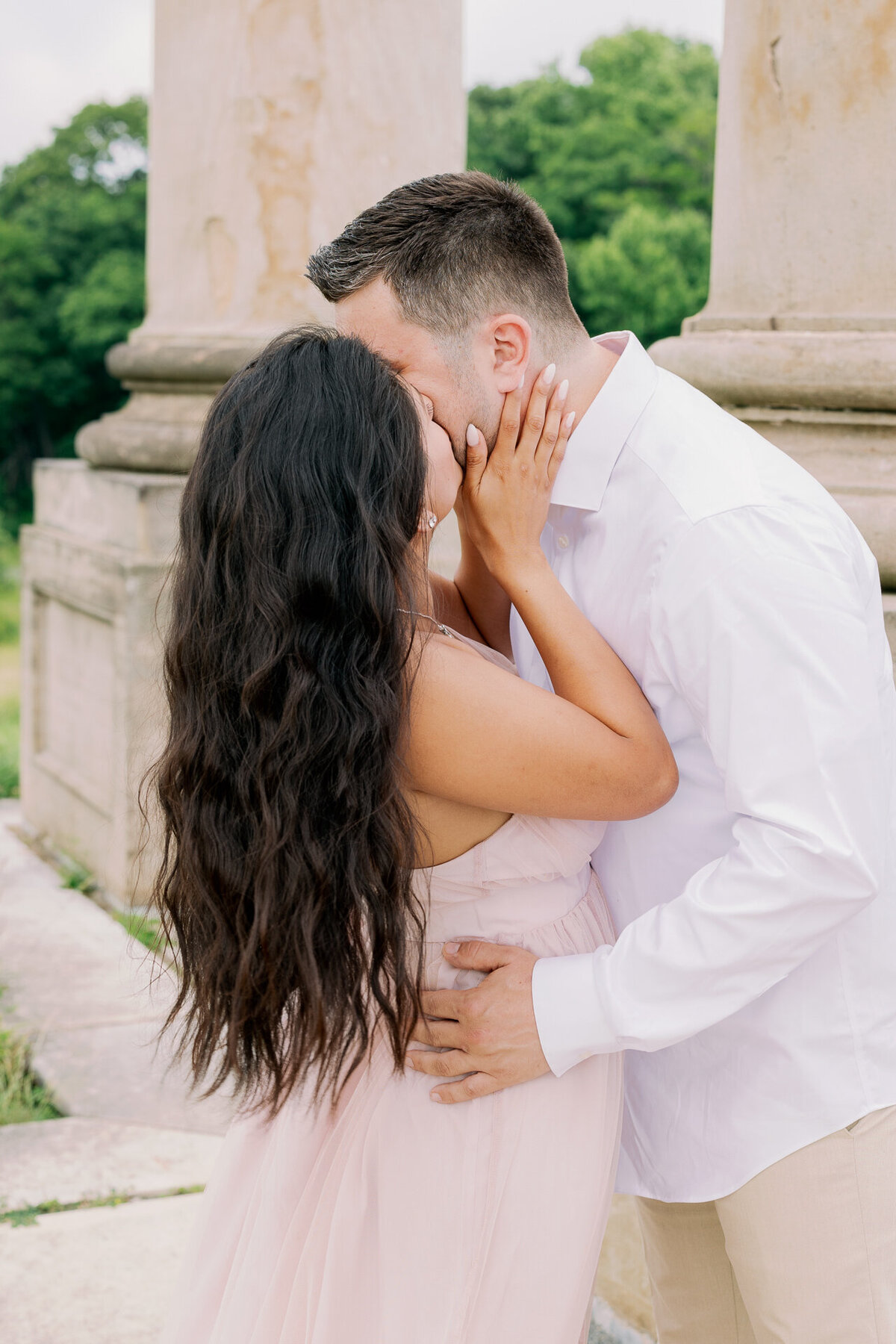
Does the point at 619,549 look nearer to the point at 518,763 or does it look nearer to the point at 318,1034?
the point at 518,763

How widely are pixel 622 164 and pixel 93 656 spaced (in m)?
31.6

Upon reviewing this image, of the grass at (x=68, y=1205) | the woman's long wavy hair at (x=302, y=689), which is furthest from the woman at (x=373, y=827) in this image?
the grass at (x=68, y=1205)

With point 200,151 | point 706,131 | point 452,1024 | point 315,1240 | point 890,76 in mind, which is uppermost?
point 706,131

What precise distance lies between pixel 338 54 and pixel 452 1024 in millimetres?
4761

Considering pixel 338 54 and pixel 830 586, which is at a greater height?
pixel 338 54

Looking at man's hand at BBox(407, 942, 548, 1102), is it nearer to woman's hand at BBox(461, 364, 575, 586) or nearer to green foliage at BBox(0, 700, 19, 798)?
woman's hand at BBox(461, 364, 575, 586)

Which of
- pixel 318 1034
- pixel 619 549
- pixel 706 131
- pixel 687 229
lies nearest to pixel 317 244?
pixel 619 549

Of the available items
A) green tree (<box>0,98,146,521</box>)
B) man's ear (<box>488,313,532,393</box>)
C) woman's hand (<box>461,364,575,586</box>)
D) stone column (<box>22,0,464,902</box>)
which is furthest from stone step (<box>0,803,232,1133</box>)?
green tree (<box>0,98,146,521</box>)

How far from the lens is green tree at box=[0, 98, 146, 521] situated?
97.1 ft

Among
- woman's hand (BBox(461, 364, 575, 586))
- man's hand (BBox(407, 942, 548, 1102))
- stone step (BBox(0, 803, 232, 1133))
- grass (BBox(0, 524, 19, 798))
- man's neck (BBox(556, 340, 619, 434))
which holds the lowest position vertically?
grass (BBox(0, 524, 19, 798))

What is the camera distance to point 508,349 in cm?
207

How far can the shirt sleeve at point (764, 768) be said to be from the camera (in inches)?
65.5

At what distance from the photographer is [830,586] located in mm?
1692

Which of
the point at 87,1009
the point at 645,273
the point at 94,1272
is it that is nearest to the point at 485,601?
the point at 94,1272
